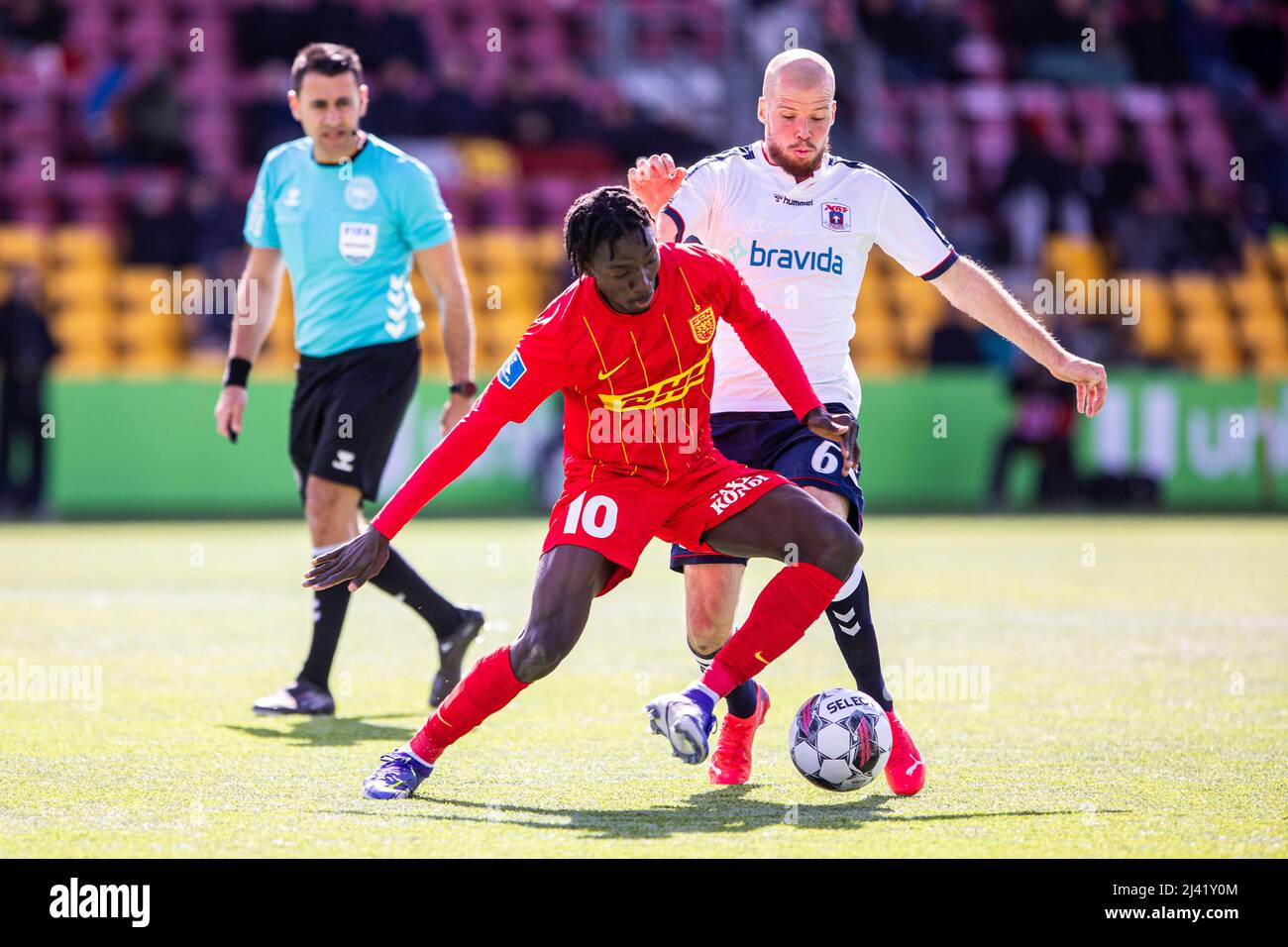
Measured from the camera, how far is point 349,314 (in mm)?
7449

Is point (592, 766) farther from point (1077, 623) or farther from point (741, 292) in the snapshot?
point (1077, 623)

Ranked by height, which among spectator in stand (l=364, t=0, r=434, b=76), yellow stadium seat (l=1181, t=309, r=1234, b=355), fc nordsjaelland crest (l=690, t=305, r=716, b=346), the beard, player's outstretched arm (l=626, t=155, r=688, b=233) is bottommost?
fc nordsjaelland crest (l=690, t=305, r=716, b=346)

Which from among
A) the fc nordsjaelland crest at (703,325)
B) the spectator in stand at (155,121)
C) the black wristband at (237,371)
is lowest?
the black wristband at (237,371)

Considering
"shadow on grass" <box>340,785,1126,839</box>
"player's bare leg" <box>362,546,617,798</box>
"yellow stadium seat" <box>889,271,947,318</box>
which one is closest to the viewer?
"shadow on grass" <box>340,785,1126,839</box>

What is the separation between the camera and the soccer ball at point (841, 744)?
5555 millimetres

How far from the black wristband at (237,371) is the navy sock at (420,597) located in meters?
0.95

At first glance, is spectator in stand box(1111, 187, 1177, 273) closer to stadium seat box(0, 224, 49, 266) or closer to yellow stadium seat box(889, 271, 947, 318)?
yellow stadium seat box(889, 271, 947, 318)

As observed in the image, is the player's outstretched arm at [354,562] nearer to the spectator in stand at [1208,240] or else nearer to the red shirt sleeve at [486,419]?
the red shirt sleeve at [486,419]

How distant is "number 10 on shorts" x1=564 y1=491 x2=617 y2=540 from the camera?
5453 mm

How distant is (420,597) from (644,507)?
7.38 ft

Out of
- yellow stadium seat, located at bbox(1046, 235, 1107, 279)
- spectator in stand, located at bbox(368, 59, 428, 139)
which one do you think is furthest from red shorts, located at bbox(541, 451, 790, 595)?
yellow stadium seat, located at bbox(1046, 235, 1107, 279)

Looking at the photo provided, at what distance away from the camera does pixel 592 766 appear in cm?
603

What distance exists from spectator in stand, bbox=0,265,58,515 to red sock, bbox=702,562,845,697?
41.8ft

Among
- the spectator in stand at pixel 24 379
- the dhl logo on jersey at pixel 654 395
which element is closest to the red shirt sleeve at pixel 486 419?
the dhl logo on jersey at pixel 654 395
